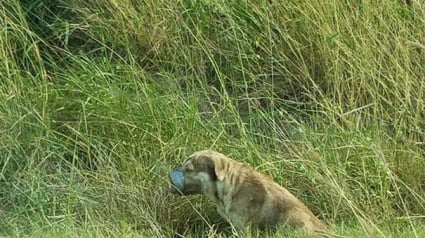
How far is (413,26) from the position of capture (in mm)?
9555

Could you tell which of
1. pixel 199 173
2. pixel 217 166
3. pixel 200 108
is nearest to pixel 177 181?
pixel 199 173

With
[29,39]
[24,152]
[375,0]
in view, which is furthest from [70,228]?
[375,0]

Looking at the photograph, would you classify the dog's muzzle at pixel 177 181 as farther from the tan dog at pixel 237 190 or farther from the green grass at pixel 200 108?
the green grass at pixel 200 108

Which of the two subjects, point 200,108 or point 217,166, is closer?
point 217,166

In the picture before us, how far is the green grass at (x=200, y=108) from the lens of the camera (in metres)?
8.22

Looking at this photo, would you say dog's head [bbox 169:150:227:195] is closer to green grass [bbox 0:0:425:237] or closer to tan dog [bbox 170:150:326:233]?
tan dog [bbox 170:150:326:233]

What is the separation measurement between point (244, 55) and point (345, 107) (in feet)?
3.17

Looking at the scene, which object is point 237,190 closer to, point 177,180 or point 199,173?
point 199,173

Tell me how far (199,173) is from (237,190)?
0.96 ft

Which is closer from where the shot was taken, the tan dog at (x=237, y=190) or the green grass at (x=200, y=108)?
the tan dog at (x=237, y=190)

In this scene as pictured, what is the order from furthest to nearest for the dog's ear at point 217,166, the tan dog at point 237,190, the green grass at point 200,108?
the green grass at point 200,108 → the dog's ear at point 217,166 → the tan dog at point 237,190

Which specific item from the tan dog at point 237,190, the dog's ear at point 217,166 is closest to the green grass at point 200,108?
the tan dog at point 237,190

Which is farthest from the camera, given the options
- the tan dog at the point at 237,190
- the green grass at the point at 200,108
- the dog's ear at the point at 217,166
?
the green grass at the point at 200,108

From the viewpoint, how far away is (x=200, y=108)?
919cm
